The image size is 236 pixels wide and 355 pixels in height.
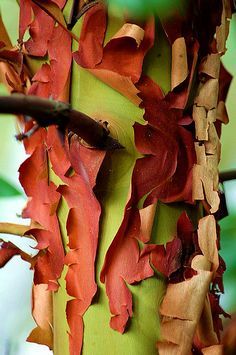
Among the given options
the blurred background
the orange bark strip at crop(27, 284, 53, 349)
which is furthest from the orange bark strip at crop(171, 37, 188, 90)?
the orange bark strip at crop(27, 284, 53, 349)

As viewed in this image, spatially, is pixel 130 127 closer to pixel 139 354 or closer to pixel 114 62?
pixel 114 62

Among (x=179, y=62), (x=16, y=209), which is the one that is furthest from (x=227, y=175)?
(x=16, y=209)

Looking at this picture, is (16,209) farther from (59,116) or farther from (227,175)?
(59,116)

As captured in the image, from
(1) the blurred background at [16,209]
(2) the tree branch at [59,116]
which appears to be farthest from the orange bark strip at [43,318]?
(2) the tree branch at [59,116]

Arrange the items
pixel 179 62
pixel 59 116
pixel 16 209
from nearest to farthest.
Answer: pixel 59 116 < pixel 179 62 < pixel 16 209

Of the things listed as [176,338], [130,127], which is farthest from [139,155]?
[176,338]

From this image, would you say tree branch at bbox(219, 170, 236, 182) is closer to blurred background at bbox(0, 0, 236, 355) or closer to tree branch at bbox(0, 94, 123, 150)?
blurred background at bbox(0, 0, 236, 355)

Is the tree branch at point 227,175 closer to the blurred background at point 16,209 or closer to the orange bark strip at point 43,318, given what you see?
the blurred background at point 16,209

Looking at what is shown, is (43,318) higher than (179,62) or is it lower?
lower
